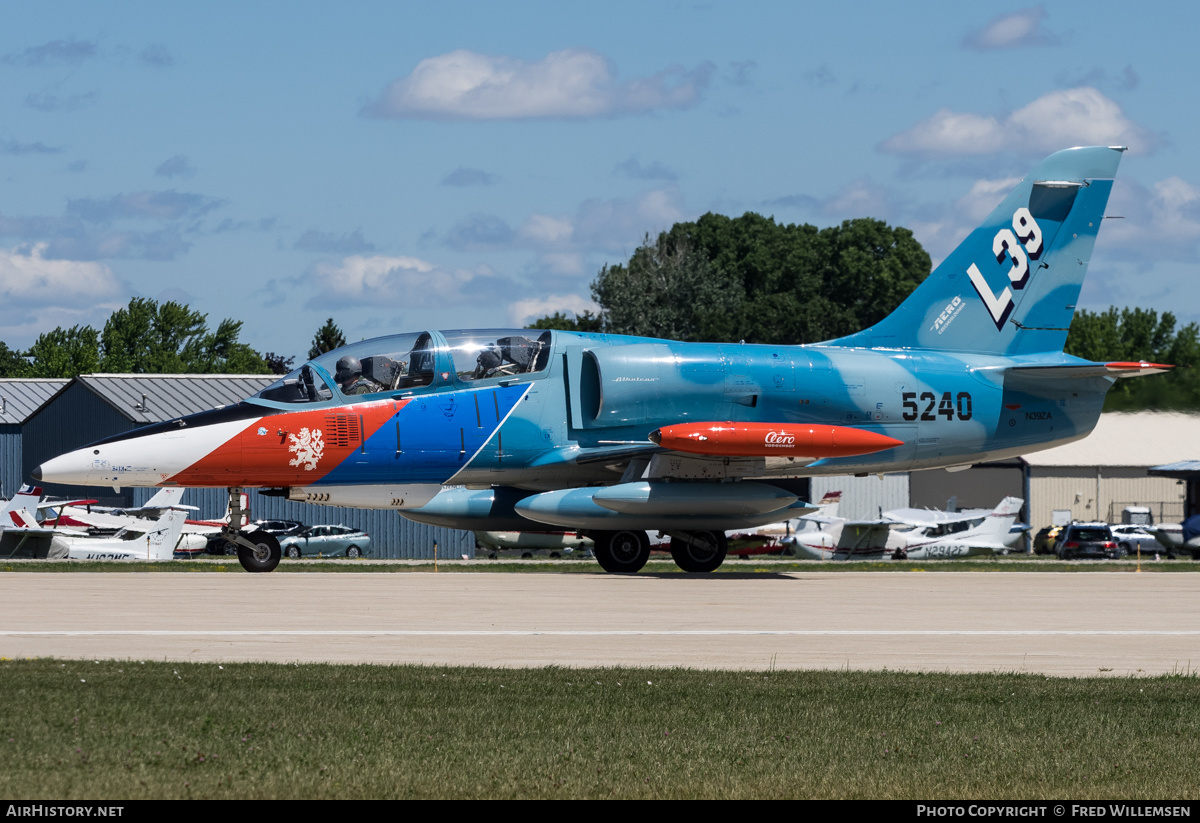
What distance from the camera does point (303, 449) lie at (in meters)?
20.4

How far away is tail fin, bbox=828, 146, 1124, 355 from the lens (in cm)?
2345

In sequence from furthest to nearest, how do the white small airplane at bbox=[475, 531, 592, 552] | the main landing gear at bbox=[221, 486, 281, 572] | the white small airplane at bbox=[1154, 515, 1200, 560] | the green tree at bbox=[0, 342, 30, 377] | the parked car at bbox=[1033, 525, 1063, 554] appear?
the green tree at bbox=[0, 342, 30, 377]
the parked car at bbox=[1033, 525, 1063, 554]
the white small airplane at bbox=[475, 531, 592, 552]
the white small airplane at bbox=[1154, 515, 1200, 560]
the main landing gear at bbox=[221, 486, 281, 572]

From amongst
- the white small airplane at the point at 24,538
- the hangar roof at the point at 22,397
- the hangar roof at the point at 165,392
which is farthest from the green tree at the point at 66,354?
the white small airplane at the point at 24,538

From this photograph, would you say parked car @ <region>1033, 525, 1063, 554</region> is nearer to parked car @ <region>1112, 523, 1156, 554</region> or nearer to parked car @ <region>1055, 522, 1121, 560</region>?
parked car @ <region>1112, 523, 1156, 554</region>

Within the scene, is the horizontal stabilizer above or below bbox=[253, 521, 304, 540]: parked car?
above

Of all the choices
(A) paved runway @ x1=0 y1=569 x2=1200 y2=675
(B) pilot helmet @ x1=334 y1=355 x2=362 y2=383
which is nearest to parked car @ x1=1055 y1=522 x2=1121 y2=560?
(A) paved runway @ x1=0 y1=569 x2=1200 y2=675

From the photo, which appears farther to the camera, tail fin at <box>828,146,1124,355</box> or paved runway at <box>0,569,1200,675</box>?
tail fin at <box>828,146,1124,355</box>

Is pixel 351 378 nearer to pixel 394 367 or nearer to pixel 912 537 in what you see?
pixel 394 367

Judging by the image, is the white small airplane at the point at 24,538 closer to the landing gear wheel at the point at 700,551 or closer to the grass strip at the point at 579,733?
the landing gear wheel at the point at 700,551

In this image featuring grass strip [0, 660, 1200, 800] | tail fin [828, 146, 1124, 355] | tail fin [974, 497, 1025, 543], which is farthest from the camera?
tail fin [974, 497, 1025, 543]

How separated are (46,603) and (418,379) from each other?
686 cm

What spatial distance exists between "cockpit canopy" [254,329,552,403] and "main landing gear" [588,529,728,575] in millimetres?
3566

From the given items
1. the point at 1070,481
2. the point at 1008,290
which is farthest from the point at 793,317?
the point at 1008,290

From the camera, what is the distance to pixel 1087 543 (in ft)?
153
